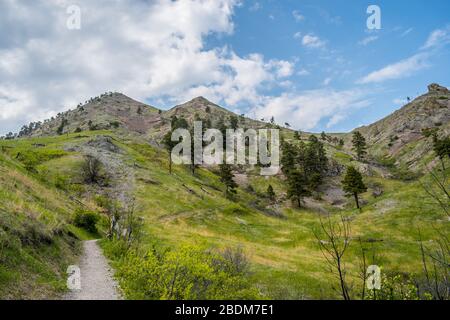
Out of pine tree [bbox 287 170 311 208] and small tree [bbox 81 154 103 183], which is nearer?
small tree [bbox 81 154 103 183]

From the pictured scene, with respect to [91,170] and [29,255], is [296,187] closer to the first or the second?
[91,170]

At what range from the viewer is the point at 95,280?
19.5 meters

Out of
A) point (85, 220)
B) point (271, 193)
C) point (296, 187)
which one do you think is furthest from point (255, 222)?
point (85, 220)

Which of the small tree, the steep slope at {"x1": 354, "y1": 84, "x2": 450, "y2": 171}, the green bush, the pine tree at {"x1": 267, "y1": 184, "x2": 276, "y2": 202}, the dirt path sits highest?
the steep slope at {"x1": 354, "y1": 84, "x2": 450, "y2": 171}

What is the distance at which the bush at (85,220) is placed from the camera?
3909cm

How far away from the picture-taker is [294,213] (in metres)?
95.8

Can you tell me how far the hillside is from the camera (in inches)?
942

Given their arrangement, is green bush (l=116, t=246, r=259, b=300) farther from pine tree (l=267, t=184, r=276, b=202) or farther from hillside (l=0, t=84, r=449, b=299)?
pine tree (l=267, t=184, r=276, b=202)

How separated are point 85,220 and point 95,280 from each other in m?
22.6

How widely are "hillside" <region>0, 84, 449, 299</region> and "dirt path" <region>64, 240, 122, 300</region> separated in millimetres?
807

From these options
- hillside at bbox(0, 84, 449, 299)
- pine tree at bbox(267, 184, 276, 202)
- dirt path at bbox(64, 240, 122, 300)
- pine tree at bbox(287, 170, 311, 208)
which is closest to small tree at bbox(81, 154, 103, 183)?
hillside at bbox(0, 84, 449, 299)

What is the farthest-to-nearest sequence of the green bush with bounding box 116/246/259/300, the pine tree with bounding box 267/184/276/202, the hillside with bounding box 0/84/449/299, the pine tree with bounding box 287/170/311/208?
the pine tree with bounding box 267/184/276/202, the pine tree with bounding box 287/170/311/208, the hillside with bounding box 0/84/449/299, the green bush with bounding box 116/246/259/300
